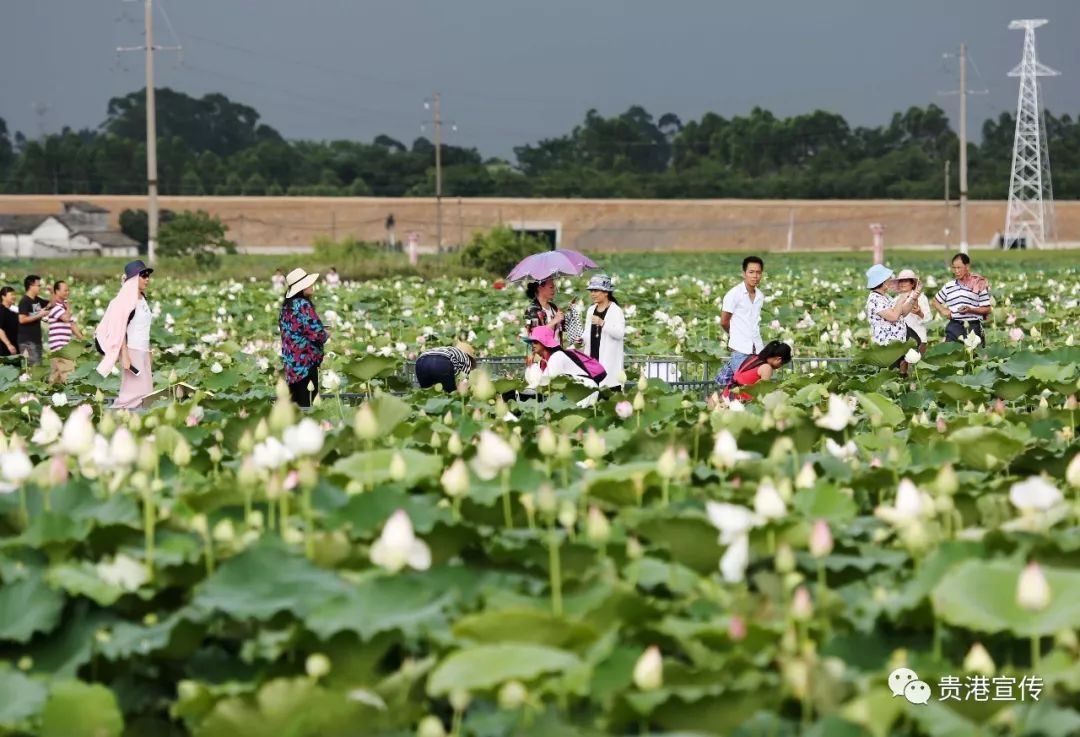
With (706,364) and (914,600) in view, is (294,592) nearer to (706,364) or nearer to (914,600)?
(914,600)

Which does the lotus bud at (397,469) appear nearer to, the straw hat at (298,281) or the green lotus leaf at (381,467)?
the green lotus leaf at (381,467)

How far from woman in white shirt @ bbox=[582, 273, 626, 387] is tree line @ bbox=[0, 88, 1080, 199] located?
59.8 m

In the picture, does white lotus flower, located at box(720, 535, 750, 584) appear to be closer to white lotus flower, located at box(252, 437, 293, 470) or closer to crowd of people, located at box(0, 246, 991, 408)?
white lotus flower, located at box(252, 437, 293, 470)

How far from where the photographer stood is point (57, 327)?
470 inches

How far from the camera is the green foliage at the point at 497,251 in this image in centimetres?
2923

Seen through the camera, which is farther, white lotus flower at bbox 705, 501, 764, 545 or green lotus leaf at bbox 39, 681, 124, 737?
white lotus flower at bbox 705, 501, 764, 545

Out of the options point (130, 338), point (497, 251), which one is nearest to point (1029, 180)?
point (497, 251)

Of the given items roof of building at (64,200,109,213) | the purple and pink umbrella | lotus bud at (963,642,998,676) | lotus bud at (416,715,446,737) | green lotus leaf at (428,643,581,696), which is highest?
roof of building at (64,200,109,213)

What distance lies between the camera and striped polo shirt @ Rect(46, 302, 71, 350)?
11841 mm

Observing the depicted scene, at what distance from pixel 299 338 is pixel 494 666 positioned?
627 centimetres

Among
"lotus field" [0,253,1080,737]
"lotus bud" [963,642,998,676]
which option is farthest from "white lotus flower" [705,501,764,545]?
"lotus bud" [963,642,998,676]

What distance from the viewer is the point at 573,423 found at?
202 inches

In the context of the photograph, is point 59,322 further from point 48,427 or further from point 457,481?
point 457,481

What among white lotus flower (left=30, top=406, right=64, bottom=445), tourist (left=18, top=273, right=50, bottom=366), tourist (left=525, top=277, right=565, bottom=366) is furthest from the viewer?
tourist (left=18, top=273, right=50, bottom=366)
